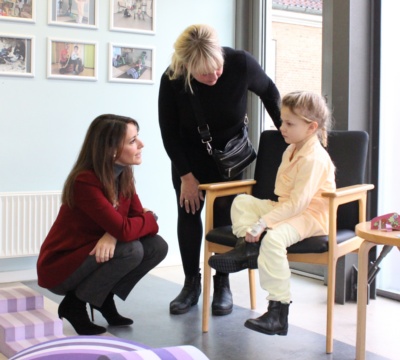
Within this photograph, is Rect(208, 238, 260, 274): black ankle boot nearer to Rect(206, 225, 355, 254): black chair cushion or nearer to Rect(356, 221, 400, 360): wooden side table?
Rect(206, 225, 355, 254): black chair cushion

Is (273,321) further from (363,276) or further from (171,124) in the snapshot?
(171,124)

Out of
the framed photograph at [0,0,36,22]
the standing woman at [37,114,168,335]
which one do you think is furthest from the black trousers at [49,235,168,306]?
the framed photograph at [0,0,36,22]

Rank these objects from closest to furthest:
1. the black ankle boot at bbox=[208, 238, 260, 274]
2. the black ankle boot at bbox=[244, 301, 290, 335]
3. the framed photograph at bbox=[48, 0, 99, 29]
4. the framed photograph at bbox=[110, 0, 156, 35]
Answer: the black ankle boot at bbox=[244, 301, 290, 335] < the black ankle boot at bbox=[208, 238, 260, 274] < the framed photograph at bbox=[48, 0, 99, 29] < the framed photograph at bbox=[110, 0, 156, 35]

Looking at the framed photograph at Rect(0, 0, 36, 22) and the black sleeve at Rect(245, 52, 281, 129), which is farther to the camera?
the framed photograph at Rect(0, 0, 36, 22)

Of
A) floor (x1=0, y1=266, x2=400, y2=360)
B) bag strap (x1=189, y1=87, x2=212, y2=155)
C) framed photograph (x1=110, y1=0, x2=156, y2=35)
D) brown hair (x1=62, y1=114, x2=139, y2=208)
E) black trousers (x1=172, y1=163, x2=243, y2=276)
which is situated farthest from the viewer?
framed photograph (x1=110, y1=0, x2=156, y2=35)

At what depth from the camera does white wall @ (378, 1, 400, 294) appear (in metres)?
3.28

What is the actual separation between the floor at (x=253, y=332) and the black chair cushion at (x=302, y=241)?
38 centimetres

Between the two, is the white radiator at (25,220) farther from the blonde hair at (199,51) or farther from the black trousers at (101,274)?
the blonde hair at (199,51)

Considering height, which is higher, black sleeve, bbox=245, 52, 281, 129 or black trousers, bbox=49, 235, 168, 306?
black sleeve, bbox=245, 52, 281, 129

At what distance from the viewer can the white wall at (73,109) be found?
A: 365 centimetres

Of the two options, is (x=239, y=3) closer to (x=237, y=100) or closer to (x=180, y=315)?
(x=237, y=100)

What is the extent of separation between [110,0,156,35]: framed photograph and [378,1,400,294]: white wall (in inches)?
56.2

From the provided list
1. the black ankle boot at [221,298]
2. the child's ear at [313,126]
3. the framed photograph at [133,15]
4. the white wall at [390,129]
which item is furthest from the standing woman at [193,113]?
the framed photograph at [133,15]

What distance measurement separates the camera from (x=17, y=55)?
3.63 m
